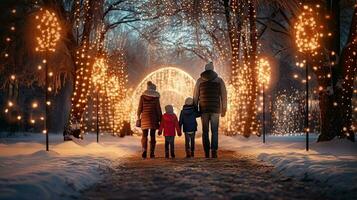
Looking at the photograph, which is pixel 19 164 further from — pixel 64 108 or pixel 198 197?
pixel 64 108

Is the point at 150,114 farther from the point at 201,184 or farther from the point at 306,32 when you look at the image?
the point at 201,184

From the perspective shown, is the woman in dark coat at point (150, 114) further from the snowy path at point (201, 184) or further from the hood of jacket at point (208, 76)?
the snowy path at point (201, 184)

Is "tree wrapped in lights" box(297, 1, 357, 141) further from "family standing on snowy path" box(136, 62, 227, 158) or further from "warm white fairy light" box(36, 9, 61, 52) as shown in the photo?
"warm white fairy light" box(36, 9, 61, 52)

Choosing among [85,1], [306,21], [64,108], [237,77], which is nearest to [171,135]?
[306,21]

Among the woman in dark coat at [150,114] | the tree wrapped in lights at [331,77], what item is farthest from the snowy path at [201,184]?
the tree wrapped in lights at [331,77]

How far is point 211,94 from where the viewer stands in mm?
12180

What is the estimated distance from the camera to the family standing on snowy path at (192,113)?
12.2 m

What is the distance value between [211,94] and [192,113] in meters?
1.10

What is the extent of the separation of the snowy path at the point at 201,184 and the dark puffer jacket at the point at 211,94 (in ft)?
8.17

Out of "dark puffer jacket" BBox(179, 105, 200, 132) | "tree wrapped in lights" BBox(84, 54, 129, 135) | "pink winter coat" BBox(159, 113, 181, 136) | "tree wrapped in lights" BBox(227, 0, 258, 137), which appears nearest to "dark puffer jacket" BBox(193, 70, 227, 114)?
"dark puffer jacket" BBox(179, 105, 200, 132)

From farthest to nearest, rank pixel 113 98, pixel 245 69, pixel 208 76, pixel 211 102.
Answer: pixel 113 98, pixel 245 69, pixel 208 76, pixel 211 102

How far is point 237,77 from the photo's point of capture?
78.3ft

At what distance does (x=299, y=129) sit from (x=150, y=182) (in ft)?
97.2

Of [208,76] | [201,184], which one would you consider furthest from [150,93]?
[201,184]
